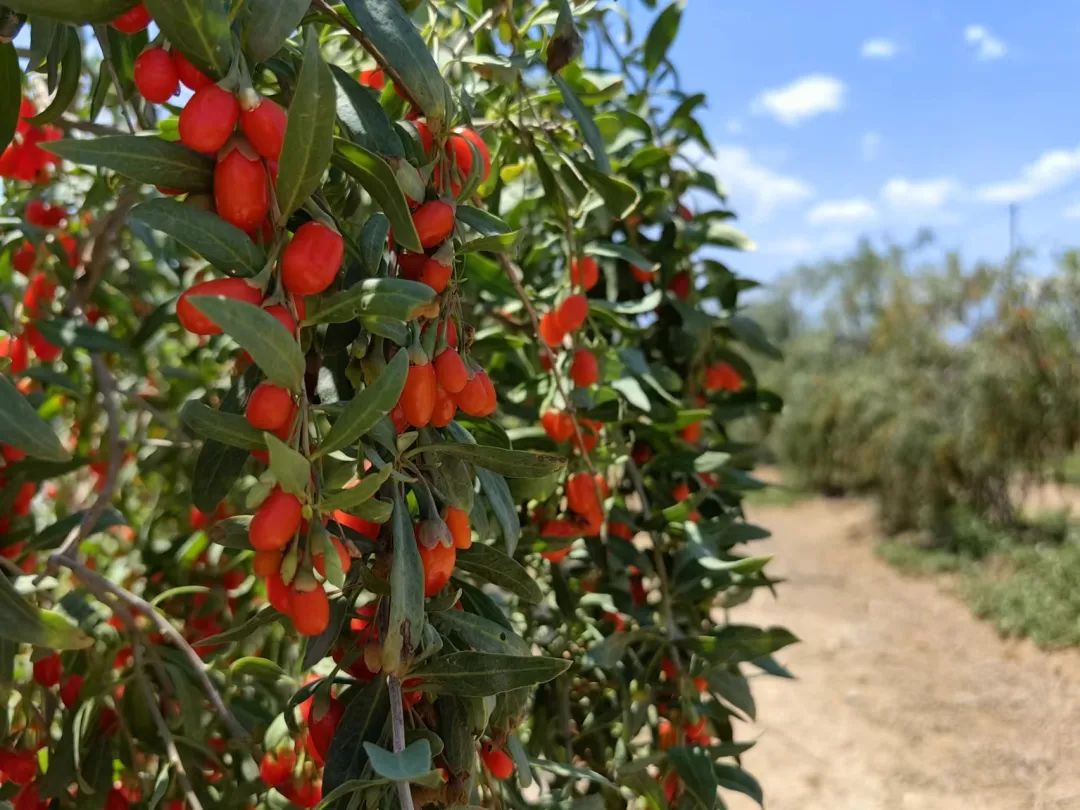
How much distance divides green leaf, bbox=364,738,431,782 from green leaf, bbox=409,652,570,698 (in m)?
0.07

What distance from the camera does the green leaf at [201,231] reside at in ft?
1.60

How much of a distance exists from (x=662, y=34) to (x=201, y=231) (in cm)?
100

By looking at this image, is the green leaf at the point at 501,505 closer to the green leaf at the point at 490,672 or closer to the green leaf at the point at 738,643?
the green leaf at the point at 490,672

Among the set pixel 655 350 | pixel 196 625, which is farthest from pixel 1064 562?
pixel 196 625

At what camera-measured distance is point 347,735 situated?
0.62 meters

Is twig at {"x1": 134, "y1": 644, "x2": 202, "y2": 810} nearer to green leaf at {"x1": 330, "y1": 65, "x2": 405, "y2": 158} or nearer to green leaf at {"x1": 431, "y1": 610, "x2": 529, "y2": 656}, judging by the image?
green leaf at {"x1": 431, "y1": 610, "x2": 529, "y2": 656}

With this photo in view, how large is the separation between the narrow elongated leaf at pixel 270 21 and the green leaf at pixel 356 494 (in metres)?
0.24

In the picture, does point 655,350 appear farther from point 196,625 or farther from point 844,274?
point 844,274

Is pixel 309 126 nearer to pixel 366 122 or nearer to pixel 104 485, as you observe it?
pixel 366 122

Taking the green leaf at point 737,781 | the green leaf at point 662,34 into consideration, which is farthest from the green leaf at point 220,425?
the green leaf at point 662,34

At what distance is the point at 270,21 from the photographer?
0.51 metres

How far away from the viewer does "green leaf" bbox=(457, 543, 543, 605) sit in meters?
0.70

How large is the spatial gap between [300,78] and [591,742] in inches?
36.7

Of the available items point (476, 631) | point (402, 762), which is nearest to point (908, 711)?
point (476, 631)
